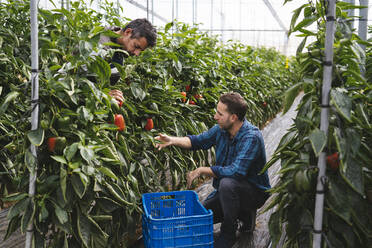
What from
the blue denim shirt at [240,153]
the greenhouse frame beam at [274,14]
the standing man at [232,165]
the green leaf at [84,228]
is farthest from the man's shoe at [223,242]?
the greenhouse frame beam at [274,14]

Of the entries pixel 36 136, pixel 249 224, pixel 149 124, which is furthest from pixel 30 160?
pixel 249 224

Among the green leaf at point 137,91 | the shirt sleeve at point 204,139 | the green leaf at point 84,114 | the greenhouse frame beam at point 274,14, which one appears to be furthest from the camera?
the greenhouse frame beam at point 274,14

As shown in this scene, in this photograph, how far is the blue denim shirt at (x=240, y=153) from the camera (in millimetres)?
2631

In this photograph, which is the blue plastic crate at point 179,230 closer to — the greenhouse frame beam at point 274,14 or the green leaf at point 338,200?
the green leaf at point 338,200

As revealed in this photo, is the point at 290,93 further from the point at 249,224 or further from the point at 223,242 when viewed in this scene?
the point at 249,224

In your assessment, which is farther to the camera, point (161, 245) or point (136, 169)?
point (136, 169)

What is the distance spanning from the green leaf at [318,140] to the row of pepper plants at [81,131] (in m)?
1.00

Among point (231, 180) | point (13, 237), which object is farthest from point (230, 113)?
point (13, 237)

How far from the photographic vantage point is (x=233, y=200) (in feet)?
8.55

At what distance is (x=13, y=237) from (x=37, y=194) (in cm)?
115

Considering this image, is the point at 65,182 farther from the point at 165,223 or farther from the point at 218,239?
the point at 218,239

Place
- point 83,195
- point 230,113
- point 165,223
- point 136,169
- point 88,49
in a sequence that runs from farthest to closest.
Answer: point 230,113
point 136,169
point 165,223
point 83,195
point 88,49

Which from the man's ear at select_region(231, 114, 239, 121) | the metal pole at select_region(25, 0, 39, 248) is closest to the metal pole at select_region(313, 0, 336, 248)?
the man's ear at select_region(231, 114, 239, 121)

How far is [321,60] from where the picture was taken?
66.5 inches
